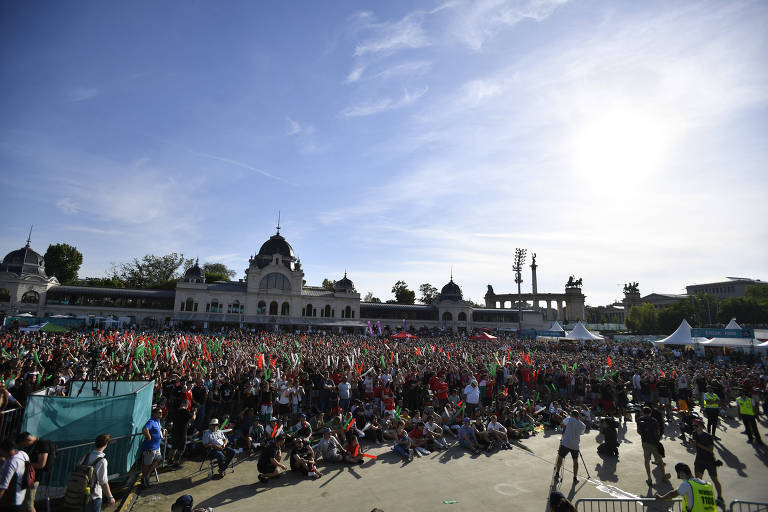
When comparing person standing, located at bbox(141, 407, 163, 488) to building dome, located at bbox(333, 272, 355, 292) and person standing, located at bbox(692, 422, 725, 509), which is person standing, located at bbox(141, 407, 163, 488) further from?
building dome, located at bbox(333, 272, 355, 292)

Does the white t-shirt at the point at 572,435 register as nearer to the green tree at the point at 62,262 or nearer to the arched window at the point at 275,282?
the arched window at the point at 275,282

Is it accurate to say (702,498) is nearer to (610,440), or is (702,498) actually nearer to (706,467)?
(706,467)

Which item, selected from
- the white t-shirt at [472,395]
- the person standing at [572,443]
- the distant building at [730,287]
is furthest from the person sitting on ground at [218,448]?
the distant building at [730,287]

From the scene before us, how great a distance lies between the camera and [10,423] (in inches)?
351

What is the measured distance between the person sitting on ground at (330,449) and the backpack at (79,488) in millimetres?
4960

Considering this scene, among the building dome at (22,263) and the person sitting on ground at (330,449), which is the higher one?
the building dome at (22,263)

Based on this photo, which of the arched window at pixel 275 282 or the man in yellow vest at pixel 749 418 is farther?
the arched window at pixel 275 282

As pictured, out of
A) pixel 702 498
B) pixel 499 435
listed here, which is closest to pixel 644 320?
pixel 499 435

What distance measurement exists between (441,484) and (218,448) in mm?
5192

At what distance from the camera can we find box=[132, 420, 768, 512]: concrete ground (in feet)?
25.2

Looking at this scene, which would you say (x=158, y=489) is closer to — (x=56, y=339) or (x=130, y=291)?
(x=56, y=339)

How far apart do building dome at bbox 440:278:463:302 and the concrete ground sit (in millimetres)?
65758

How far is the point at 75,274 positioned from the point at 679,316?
362ft

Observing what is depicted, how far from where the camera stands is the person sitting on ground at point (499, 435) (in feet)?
37.6
